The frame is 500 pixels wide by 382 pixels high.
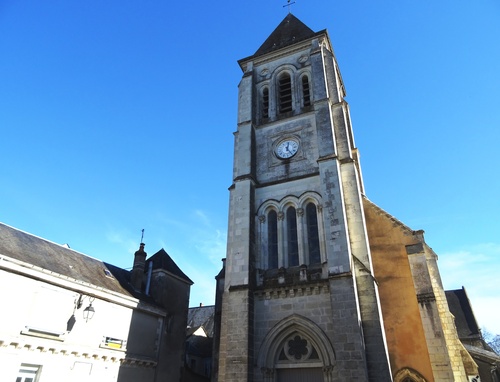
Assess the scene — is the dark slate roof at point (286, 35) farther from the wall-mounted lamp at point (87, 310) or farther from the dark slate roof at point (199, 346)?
the dark slate roof at point (199, 346)

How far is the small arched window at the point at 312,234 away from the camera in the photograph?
44.1ft

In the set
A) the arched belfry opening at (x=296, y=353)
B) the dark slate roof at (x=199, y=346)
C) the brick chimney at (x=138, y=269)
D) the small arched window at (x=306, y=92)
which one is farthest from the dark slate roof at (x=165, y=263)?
the small arched window at (x=306, y=92)

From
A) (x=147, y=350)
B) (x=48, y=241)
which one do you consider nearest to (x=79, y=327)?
(x=147, y=350)

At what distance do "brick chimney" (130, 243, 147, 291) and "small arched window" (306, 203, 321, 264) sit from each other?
10484 millimetres

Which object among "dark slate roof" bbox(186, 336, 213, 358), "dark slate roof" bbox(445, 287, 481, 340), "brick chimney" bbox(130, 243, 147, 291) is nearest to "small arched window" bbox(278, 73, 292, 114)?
"brick chimney" bbox(130, 243, 147, 291)

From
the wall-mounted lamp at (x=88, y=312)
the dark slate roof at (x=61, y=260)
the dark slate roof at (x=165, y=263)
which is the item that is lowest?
the wall-mounted lamp at (x=88, y=312)

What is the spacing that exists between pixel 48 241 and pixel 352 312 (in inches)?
569

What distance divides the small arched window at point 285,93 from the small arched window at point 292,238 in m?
6.00

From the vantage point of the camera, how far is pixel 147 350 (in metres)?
17.1

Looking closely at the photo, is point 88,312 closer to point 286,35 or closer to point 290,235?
point 290,235

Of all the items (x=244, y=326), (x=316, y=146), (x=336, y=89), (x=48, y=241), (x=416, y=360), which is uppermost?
(x=336, y=89)

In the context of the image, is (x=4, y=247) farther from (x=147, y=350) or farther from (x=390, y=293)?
(x=390, y=293)

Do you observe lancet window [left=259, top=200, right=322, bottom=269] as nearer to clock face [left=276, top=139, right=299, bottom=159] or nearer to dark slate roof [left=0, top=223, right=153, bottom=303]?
clock face [left=276, top=139, right=299, bottom=159]

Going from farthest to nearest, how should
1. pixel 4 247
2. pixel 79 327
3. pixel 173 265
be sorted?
1. pixel 173 265
2. pixel 79 327
3. pixel 4 247
